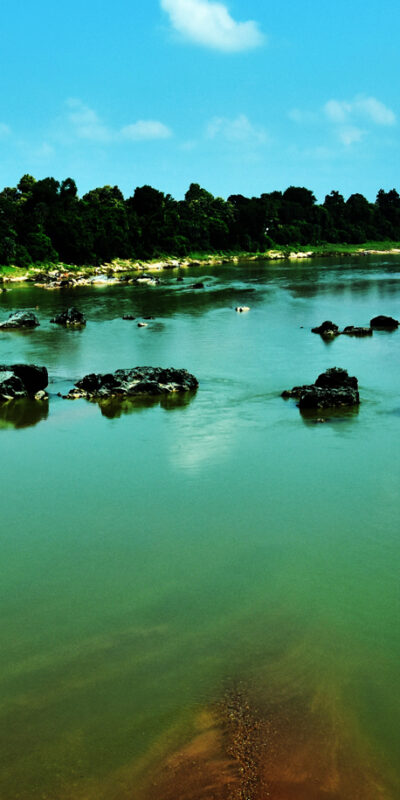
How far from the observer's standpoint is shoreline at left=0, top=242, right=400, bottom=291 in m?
87.3

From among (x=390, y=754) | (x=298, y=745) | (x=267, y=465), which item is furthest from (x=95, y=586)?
(x=267, y=465)

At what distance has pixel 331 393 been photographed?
19516mm

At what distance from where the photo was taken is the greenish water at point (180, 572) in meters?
7.00

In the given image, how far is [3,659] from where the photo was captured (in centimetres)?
805

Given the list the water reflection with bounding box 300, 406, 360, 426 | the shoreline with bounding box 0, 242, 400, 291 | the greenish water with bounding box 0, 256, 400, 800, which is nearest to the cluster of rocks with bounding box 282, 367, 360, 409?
the water reflection with bounding box 300, 406, 360, 426

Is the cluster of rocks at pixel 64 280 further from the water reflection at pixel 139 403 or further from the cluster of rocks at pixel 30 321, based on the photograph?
the water reflection at pixel 139 403

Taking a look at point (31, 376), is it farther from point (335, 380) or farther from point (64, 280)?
point (64, 280)

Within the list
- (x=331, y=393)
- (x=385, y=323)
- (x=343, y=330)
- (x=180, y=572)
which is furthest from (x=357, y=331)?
(x=180, y=572)

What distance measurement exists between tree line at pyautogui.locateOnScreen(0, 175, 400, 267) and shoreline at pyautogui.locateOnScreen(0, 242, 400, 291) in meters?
2.41

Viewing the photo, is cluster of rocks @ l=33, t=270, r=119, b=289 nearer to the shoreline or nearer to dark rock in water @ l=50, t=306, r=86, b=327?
the shoreline

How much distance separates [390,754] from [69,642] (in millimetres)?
3894

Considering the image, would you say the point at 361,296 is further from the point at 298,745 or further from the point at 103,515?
the point at 298,745

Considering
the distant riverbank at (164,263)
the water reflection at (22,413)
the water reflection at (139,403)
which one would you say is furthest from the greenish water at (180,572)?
the distant riverbank at (164,263)

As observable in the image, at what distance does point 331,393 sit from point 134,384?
21.0 ft
